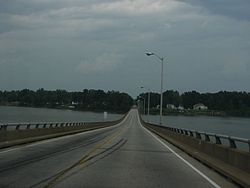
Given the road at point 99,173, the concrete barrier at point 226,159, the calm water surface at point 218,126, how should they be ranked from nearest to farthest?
1. the road at point 99,173
2. the concrete barrier at point 226,159
3. the calm water surface at point 218,126

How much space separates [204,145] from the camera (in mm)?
22859

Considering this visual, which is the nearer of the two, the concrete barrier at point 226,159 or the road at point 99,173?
the road at point 99,173

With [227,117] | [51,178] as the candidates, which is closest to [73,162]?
[51,178]

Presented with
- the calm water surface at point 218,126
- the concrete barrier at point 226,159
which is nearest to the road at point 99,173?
the concrete barrier at point 226,159

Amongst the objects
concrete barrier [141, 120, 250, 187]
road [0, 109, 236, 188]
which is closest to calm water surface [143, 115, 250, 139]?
concrete barrier [141, 120, 250, 187]

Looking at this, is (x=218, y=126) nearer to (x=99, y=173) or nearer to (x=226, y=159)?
(x=226, y=159)

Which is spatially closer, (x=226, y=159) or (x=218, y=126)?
(x=226, y=159)

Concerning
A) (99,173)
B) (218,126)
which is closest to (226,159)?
(99,173)

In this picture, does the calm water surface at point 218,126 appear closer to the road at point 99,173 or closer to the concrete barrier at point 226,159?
the concrete barrier at point 226,159

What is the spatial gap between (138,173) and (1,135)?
11111 millimetres

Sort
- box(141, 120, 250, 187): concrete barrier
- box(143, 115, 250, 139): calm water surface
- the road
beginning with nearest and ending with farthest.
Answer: the road → box(141, 120, 250, 187): concrete barrier → box(143, 115, 250, 139): calm water surface

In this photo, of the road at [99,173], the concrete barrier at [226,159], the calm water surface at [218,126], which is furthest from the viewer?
the calm water surface at [218,126]

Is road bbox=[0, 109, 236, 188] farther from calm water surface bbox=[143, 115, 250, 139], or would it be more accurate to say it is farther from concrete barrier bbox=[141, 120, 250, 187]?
calm water surface bbox=[143, 115, 250, 139]

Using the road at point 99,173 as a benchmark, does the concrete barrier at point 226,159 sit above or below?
above
